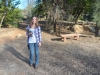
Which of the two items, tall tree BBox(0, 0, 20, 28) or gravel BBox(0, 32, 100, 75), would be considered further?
tall tree BBox(0, 0, 20, 28)

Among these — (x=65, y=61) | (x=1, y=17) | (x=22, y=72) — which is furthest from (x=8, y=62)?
(x=1, y=17)

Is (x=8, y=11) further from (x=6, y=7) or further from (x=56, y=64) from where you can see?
(x=56, y=64)

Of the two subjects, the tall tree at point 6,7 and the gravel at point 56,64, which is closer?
the gravel at point 56,64

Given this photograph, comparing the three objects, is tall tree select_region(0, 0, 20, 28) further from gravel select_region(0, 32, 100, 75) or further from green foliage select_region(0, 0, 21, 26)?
gravel select_region(0, 32, 100, 75)

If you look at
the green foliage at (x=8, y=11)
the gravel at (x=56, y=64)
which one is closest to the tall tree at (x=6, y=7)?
the green foliage at (x=8, y=11)

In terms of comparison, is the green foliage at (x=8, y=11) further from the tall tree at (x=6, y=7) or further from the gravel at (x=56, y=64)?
the gravel at (x=56, y=64)

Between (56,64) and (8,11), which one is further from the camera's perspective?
(8,11)

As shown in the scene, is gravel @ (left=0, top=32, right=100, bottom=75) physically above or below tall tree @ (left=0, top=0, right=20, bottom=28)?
below

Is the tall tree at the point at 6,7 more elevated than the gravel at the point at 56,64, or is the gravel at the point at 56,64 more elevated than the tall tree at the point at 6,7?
the tall tree at the point at 6,7

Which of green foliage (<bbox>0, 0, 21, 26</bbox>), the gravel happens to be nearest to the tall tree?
green foliage (<bbox>0, 0, 21, 26</bbox>)

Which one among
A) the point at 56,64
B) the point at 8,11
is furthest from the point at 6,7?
the point at 56,64

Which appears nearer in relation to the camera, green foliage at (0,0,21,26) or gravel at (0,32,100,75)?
gravel at (0,32,100,75)

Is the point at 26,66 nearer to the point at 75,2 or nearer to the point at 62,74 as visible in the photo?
the point at 62,74

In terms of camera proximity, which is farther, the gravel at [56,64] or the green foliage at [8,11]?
the green foliage at [8,11]
